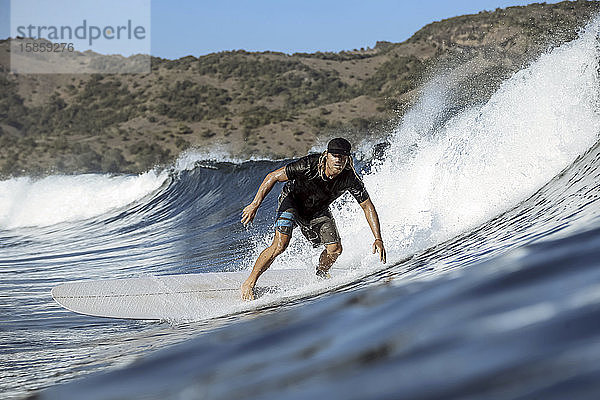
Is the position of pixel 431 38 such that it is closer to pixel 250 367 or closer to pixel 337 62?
pixel 337 62

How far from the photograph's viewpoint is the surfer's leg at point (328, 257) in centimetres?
482

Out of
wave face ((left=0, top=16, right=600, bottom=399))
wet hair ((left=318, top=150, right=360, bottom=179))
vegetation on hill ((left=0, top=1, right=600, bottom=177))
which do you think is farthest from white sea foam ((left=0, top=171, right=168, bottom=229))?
vegetation on hill ((left=0, top=1, right=600, bottom=177))

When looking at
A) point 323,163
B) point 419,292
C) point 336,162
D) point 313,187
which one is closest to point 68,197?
point 313,187

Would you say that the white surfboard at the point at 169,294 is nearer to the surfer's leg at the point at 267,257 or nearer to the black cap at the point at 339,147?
the surfer's leg at the point at 267,257

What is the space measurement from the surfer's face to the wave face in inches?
27.7

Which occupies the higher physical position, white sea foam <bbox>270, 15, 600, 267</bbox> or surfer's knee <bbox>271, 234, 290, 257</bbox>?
white sea foam <bbox>270, 15, 600, 267</bbox>

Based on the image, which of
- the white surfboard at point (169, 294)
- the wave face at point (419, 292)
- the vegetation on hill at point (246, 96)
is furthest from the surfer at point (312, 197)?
the vegetation on hill at point (246, 96)

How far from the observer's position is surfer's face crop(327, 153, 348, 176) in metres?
4.11

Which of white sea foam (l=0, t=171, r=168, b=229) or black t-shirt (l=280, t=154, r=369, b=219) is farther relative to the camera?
white sea foam (l=0, t=171, r=168, b=229)

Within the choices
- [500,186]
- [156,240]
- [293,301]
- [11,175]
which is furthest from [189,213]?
[11,175]

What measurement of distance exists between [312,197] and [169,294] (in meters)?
1.44

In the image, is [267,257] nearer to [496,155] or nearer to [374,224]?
[374,224]

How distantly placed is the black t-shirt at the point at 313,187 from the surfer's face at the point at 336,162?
161 millimetres

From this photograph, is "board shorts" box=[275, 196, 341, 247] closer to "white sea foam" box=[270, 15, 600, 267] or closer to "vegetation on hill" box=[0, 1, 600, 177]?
"white sea foam" box=[270, 15, 600, 267]
